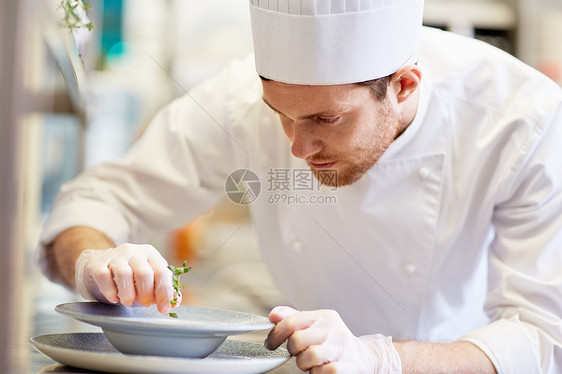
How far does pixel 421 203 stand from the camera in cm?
116

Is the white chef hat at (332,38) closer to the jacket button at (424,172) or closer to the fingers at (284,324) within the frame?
the jacket button at (424,172)

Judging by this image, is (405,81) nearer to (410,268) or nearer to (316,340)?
(410,268)

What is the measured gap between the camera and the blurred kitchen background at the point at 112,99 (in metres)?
0.55

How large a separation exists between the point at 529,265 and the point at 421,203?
0.65ft

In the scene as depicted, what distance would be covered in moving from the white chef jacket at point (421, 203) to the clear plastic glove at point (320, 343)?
22 centimetres

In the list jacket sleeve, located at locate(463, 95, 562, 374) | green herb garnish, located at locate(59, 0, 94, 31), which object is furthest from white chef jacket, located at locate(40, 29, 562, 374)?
green herb garnish, located at locate(59, 0, 94, 31)

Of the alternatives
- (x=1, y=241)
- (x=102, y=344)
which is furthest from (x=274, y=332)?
(x=1, y=241)

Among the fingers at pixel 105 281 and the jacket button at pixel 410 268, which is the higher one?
the fingers at pixel 105 281

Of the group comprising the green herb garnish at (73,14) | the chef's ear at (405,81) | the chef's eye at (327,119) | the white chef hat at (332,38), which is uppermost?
the green herb garnish at (73,14)

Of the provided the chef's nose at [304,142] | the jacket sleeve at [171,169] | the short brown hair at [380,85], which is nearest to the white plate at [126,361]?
the chef's nose at [304,142]

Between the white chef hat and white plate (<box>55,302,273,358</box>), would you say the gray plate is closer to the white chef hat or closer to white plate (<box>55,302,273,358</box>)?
white plate (<box>55,302,273,358</box>)

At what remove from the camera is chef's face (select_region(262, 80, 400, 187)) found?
94cm

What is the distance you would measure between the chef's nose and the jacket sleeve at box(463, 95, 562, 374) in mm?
339

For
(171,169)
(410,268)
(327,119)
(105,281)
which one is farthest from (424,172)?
(105,281)
